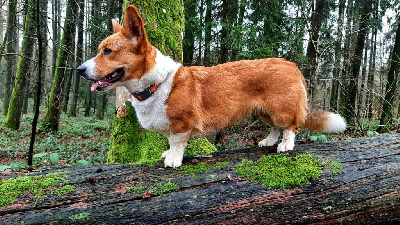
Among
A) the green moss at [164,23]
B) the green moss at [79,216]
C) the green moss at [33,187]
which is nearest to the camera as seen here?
the green moss at [79,216]

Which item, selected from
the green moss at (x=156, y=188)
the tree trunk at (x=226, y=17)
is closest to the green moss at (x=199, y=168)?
the green moss at (x=156, y=188)

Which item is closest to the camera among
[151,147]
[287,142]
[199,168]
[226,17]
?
[199,168]

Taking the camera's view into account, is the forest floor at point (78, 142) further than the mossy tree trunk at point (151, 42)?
Yes

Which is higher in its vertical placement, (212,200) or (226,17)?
(226,17)

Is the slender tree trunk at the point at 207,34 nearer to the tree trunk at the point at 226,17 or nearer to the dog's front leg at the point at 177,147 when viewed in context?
the tree trunk at the point at 226,17

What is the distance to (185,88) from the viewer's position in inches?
132

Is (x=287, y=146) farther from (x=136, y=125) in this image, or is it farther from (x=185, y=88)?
(x=136, y=125)

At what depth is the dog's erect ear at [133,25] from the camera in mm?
2995

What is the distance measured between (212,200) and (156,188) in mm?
539

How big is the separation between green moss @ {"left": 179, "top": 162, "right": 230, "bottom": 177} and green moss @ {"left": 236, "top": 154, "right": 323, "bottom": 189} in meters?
0.22

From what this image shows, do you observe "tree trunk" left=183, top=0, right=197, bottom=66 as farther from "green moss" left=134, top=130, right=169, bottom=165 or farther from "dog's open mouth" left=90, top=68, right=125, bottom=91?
"dog's open mouth" left=90, top=68, right=125, bottom=91

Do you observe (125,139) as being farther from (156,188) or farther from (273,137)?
(273,137)

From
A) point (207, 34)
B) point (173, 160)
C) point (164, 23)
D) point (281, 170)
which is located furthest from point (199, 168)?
point (207, 34)

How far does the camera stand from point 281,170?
2875mm
